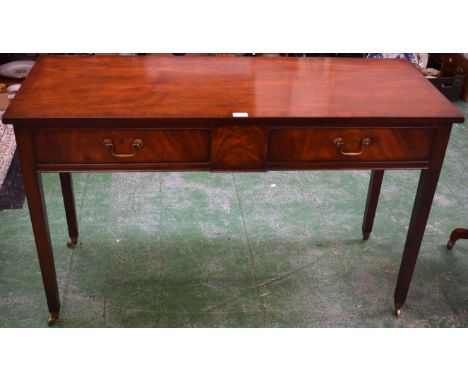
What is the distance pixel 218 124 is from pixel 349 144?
1.47ft

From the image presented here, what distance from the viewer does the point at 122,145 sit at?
1.87m

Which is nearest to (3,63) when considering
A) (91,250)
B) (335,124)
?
(91,250)

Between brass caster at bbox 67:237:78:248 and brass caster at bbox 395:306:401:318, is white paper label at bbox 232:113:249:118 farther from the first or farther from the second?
brass caster at bbox 67:237:78:248

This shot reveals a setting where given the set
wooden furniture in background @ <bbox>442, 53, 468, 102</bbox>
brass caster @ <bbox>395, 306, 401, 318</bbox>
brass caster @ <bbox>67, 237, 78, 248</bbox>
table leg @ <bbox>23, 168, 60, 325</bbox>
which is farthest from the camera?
wooden furniture in background @ <bbox>442, 53, 468, 102</bbox>

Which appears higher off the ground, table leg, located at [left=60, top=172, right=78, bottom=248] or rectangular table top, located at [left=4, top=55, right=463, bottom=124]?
rectangular table top, located at [left=4, top=55, right=463, bottom=124]

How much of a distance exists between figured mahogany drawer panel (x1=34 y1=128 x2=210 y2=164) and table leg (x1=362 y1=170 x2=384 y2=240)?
100 cm

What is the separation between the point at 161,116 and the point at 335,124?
0.56 meters

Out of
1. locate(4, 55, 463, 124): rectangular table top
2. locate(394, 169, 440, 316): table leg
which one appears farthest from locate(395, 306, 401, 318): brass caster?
locate(4, 55, 463, 124): rectangular table top

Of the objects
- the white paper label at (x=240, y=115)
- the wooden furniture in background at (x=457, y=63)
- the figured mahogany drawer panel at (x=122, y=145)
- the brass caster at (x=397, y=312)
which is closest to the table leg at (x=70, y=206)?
the figured mahogany drawer panel at (x=122, y=145)

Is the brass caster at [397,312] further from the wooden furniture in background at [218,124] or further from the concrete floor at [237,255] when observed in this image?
the wooden furniture in background at [218,124]

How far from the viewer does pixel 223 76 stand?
2.14 metres

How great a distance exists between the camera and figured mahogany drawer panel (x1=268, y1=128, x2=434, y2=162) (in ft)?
6.24

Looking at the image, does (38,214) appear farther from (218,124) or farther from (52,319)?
(218,124)

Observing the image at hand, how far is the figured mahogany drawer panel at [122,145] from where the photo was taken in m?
1.84
